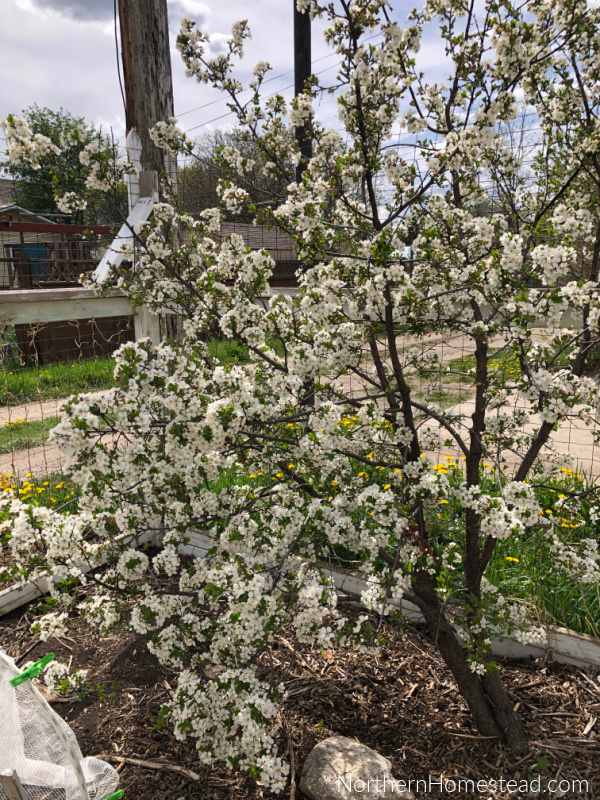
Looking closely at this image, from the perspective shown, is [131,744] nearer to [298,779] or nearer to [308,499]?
[298,779]

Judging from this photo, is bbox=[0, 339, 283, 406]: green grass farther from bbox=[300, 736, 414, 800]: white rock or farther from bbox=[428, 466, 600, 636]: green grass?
bbox=[300, 736, 414, 800]: white rock

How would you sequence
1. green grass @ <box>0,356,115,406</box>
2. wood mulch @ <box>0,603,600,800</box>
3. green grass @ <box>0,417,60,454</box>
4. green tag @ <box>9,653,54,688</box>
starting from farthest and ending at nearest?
green grass @ <box>0,356,115,406</box> → green grass @ <box>0,417,60,454</box> → wood mulch @ <box>0,603,600,800</box> → green tag @ <box>9,653,54,688</box>

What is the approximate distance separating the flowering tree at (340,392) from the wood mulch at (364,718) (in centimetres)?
17

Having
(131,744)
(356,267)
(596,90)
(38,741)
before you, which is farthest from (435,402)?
(38,741)

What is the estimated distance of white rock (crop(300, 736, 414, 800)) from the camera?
6.52 ft

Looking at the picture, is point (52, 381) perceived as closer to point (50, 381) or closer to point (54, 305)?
point (50, 381)

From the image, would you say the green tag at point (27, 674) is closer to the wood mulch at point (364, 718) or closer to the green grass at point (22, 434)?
the wood mulch at point (364, 718)

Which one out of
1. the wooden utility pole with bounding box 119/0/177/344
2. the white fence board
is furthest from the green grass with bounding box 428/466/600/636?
the wooden utility pole with bounding box 119/0/177/344

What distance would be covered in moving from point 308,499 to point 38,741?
1199 mm

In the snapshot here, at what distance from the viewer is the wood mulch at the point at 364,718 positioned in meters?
2.18

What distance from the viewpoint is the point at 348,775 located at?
2041 millimetres

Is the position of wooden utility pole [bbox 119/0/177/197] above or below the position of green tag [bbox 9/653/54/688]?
above

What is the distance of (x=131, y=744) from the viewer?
7.84 feet

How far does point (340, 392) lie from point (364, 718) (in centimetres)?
141
